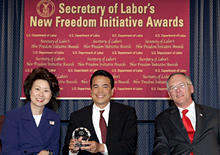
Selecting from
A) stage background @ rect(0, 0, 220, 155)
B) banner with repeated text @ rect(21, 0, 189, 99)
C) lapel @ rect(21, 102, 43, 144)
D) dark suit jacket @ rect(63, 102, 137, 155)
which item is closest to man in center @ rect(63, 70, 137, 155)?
dark suit jacket @ rect(63, 102, 137, 155)

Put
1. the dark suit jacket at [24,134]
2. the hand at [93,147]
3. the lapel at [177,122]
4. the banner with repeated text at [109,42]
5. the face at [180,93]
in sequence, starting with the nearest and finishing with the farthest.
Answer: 1. the hand at [93,147]
2. the dark suit jacket at [24,134]
3. the lapel at [177,122]
4. the face at [180,93]
5. the banner with repeated text at [109,42]

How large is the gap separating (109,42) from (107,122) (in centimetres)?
171

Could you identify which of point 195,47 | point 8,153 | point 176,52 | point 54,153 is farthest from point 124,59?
point 8,153

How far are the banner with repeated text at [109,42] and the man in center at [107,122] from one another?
1.27 meters

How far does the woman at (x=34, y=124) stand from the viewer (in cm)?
261

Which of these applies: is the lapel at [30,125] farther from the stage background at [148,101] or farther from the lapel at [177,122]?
the stage background at [148,101]

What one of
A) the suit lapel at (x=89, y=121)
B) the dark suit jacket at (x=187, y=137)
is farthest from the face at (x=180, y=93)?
the suit lapel at (x=89, y=121)

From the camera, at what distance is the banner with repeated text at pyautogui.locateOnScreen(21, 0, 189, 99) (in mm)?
4152

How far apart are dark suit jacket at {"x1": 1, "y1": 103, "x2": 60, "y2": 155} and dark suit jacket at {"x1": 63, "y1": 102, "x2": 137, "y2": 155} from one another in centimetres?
22

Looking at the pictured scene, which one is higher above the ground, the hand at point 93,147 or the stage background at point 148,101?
the stage background at point 148,101

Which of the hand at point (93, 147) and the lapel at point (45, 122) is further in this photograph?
the lapel at point (45, 122)

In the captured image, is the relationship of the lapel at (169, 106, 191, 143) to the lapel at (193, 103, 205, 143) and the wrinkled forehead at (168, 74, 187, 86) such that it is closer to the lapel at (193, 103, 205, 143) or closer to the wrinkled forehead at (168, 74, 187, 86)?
the lapel at (193, 103, 205, 143)

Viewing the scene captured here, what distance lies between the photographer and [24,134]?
266 cm

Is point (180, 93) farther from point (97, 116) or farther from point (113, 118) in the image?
point (97, 116)
